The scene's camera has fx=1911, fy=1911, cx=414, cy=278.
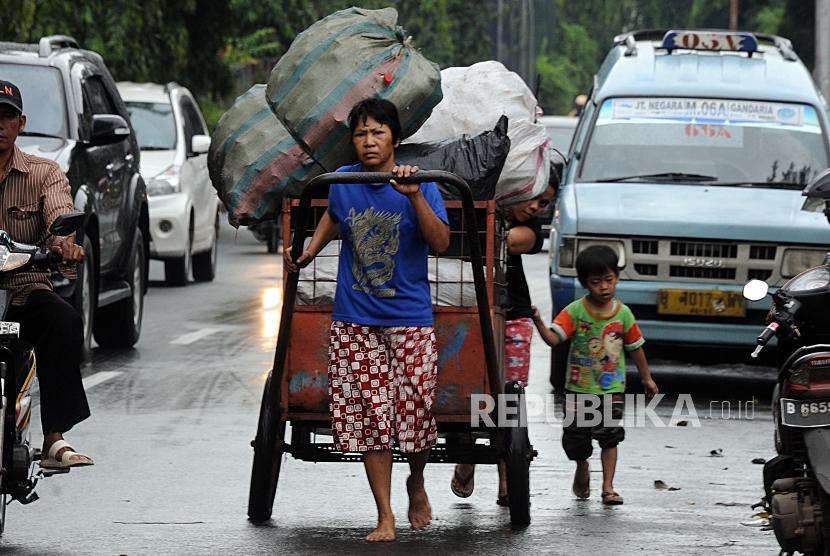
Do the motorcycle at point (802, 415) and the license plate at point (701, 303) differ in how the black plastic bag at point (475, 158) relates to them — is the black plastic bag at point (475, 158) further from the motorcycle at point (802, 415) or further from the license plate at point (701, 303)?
the license plate at point (701, 303)

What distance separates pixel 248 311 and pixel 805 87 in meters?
5.93

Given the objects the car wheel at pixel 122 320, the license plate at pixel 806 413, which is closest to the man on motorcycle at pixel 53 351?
the license plate at pixel 806 413

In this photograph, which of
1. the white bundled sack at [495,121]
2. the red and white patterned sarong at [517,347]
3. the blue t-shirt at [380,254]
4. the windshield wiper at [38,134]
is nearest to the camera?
the blue t-shirt at [380,254]

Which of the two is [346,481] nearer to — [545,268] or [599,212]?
[599,212]

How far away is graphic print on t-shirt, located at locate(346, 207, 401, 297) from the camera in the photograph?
275 inches

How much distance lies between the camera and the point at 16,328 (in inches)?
255

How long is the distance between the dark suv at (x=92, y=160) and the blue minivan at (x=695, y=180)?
3.06 meters

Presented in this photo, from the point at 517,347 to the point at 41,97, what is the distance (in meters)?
5.51

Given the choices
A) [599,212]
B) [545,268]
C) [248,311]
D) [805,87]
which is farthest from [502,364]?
[545,268]

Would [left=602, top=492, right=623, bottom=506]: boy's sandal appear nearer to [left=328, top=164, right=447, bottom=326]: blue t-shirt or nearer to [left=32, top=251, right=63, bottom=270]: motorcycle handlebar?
[left=328, top=164, right=447, bottom=326]: blue t-shirt

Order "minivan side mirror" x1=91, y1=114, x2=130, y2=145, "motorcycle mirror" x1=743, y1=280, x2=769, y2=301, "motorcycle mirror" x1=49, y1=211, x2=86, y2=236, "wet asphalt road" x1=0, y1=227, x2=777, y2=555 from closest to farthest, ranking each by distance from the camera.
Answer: "motorcycle mirror" x1=743, y1=280, x2=769, y2=301
"motorcycle mirror" x1=49, y1=211, x2=86, y2=236
"wet asphalt road" x1=0, y1=227, x2=777, y2=555
"minivan side mirror" x1=91, y1=114, x2=130, y2=145

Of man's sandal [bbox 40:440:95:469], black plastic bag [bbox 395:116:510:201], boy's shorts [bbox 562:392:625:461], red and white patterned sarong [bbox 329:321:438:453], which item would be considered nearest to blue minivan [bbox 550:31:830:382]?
boy's shorts [bbox 562:392:625:461]

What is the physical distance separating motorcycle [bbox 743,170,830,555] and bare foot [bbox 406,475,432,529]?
4.70ft

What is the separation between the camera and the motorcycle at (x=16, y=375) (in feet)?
21.5
